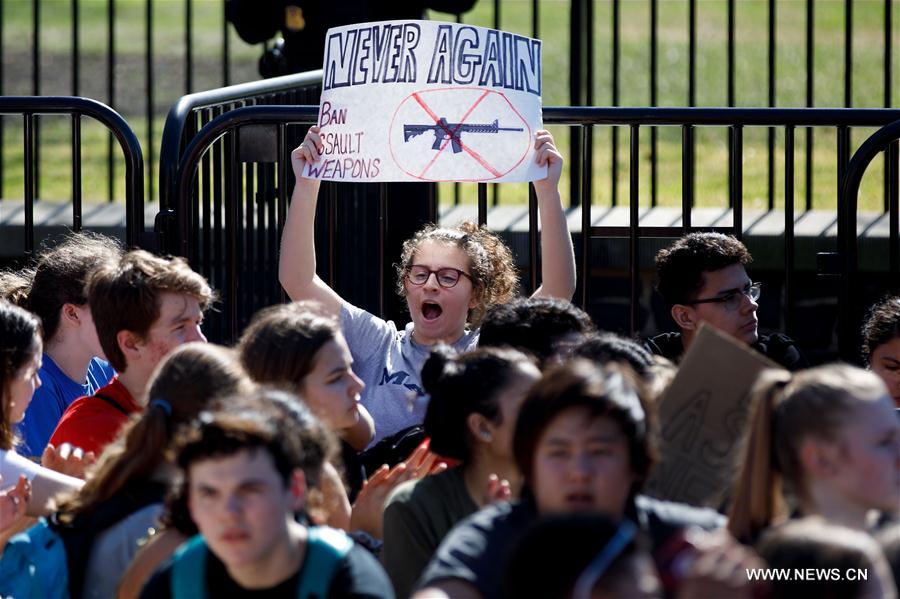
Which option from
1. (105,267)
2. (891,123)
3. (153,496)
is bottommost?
(153,496)

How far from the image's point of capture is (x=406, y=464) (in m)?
3.98

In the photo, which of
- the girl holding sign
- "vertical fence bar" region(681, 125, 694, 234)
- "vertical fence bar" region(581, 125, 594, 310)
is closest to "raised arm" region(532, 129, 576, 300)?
the girl holding sign

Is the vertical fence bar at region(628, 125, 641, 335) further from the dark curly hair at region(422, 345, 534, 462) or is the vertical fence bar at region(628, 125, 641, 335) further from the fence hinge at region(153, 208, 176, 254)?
the dark curly hair at region(422, 345, 534, 462)

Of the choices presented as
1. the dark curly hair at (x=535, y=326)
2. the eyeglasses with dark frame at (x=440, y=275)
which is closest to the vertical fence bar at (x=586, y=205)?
the eyeglasses with dark frame at (x=440, y=275)

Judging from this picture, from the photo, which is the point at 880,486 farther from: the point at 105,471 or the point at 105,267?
the point at 105,267

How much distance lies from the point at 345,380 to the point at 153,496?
0.67 meters

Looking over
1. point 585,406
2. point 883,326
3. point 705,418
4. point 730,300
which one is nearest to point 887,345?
point 883,326

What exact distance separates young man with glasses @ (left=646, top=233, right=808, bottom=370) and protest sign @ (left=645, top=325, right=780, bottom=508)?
156 cm

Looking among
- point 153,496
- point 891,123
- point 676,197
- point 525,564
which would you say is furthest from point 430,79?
point 676,197

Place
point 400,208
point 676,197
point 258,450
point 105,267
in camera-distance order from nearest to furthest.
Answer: point 258,450 → point 105,267 → point 400,208 → point 676,197

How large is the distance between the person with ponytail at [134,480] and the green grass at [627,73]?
5527 mm

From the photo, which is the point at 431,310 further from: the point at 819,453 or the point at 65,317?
the point at 819,453

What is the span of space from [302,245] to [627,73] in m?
9.92

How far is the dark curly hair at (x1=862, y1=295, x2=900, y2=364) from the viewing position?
4898mm
